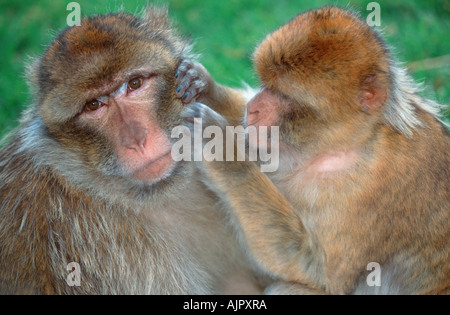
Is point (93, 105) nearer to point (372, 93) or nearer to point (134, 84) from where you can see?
point (134, 84)

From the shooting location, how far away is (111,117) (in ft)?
10.1

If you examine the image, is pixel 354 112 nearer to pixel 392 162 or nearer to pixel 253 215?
pixel 392 162

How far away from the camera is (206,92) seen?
3.72 meters

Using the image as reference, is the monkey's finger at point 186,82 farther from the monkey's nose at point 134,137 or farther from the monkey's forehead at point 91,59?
the monkey's nose at point 134,137

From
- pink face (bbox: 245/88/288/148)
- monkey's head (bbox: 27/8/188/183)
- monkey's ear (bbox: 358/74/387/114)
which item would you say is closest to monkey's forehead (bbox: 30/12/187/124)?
monkey's head (bbox: 27/8/188/183)

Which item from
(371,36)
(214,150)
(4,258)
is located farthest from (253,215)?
(4,258)

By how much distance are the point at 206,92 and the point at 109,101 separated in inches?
31.6

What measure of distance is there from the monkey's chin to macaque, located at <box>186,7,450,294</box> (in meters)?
0.29

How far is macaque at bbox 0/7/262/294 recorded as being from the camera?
3078mm

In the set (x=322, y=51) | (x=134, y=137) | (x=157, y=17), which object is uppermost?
(x=157, y=17)

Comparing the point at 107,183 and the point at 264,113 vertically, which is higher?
Result: the point at 264,113

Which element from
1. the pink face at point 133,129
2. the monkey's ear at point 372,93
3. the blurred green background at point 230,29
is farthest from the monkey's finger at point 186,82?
the blurred green background at point 230,29

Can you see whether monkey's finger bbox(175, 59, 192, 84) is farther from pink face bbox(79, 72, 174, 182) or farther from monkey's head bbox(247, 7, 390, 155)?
monkey's head bbox(247, 7, 390, 155)

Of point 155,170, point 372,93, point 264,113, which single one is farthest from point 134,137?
point 372,93
